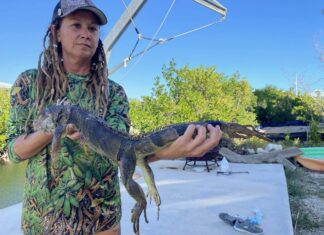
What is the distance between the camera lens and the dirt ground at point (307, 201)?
14.6ft

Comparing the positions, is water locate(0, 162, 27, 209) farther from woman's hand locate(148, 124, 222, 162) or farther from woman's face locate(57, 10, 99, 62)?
woman's hand locate(148, 124, 222, 162)

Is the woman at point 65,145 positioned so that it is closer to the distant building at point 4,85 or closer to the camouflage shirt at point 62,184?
the camouflage shirt at point 62,184

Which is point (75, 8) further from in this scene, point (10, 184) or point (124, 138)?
point (10, 184)

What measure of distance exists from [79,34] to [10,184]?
8301mm

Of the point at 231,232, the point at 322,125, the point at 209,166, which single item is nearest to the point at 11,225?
the point at 231,232

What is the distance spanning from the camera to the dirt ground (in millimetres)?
4465

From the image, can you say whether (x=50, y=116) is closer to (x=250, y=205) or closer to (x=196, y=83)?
(x=250, y=205)

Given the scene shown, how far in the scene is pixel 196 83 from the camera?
1273cm

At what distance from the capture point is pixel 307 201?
18.6 ft

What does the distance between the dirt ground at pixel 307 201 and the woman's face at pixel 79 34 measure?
392 cm

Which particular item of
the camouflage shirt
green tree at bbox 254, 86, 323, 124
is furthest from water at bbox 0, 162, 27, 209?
green tree at bbox 254, 86, 323, 124

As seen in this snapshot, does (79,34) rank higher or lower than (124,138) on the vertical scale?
higher

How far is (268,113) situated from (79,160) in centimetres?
2288

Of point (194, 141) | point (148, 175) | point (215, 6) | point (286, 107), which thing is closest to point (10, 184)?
point (215, 6)
